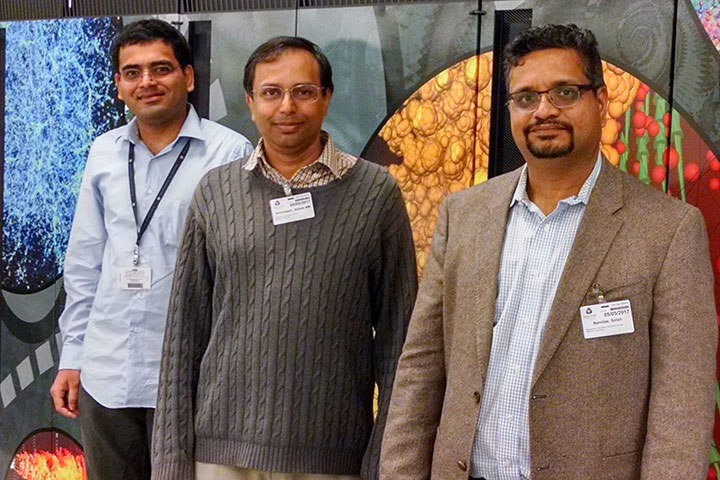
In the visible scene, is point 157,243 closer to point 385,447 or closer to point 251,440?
point 251,440

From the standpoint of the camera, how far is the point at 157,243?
127 inches

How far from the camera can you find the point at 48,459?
413 centimetres

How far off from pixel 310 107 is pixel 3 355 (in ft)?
7.04

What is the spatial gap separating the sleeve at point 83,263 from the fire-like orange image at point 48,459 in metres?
0.80

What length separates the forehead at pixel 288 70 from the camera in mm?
2711

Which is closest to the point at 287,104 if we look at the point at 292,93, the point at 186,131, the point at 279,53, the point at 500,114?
the point at 292,93

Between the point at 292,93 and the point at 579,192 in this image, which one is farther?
the point at 292,93

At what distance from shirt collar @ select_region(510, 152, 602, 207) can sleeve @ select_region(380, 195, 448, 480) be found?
19 cm

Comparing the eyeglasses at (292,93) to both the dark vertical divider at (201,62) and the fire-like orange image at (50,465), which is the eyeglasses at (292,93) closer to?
the dark vertical divider at (201,62)

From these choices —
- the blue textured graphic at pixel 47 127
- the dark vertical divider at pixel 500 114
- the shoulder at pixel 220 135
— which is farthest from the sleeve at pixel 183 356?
the blue textured graphic at pixel 47 127

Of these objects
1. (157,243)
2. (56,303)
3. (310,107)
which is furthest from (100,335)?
(310,107)

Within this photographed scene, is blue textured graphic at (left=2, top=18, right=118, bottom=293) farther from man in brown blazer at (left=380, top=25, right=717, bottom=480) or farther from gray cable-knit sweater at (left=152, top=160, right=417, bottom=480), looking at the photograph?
man in brown blazer at (left=380, top=25, right=717, bottom=480)

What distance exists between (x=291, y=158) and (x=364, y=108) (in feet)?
3.08

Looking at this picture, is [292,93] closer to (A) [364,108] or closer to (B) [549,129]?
(B) [549,129]
